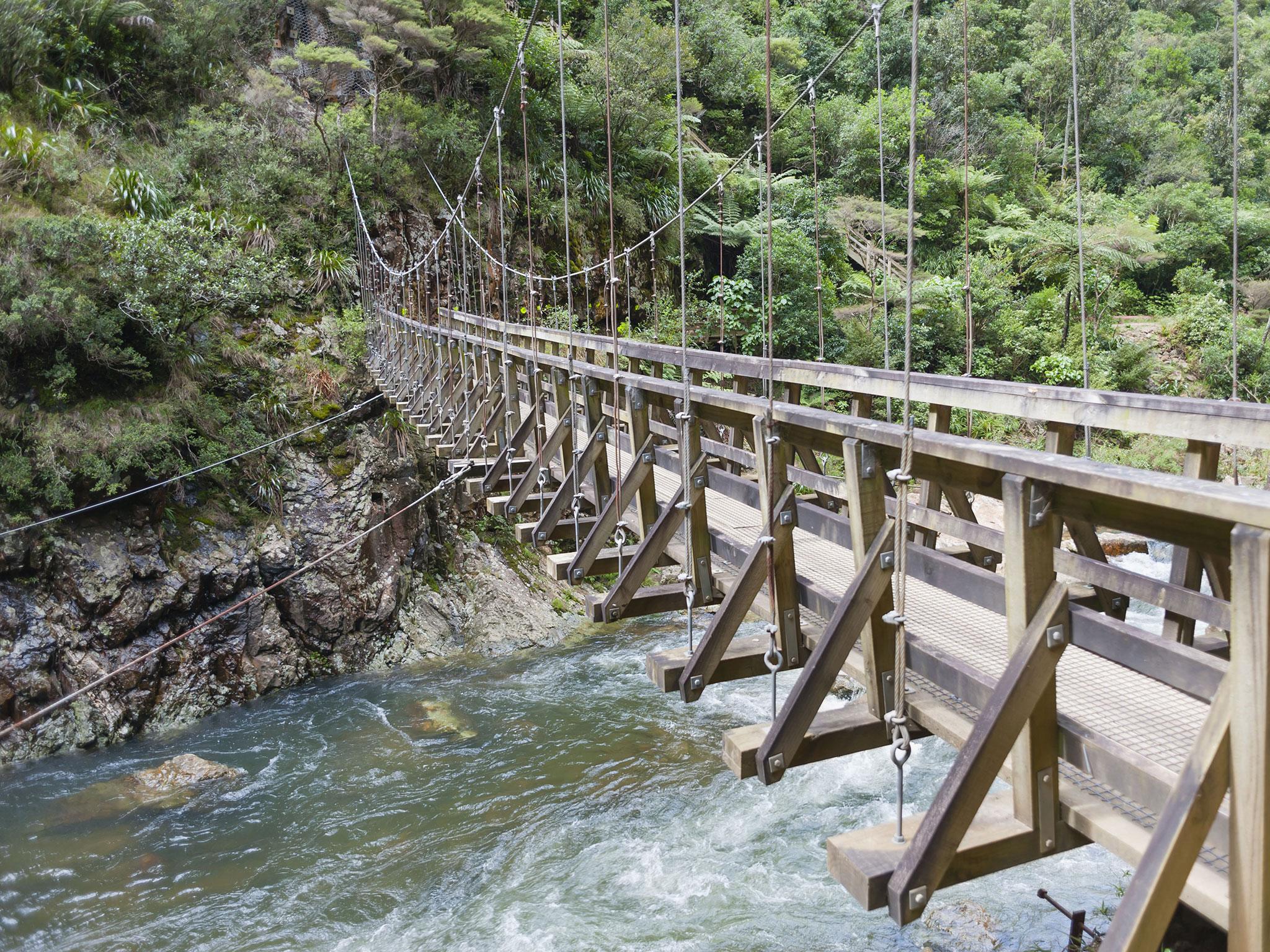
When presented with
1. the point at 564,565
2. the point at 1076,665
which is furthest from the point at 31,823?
the point at 1076,665

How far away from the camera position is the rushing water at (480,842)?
4465mm

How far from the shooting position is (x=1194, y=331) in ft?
41.1

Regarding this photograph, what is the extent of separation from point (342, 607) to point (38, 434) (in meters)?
2.69

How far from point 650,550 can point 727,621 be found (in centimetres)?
58

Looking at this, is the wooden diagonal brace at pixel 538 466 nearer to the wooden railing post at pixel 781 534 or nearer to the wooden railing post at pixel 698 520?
the wooden railing post at pixel 698 520

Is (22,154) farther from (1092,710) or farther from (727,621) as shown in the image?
(1092,710)

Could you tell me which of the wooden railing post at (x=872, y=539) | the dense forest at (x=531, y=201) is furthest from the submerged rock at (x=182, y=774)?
the wooden railing post at (x=872, y=539)

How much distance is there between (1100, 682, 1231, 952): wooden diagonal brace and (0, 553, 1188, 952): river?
136 inches

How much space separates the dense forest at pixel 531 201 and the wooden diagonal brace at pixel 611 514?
5338 mm

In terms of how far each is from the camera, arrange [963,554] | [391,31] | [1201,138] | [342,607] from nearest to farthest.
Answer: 1. [963,554]
2. [342,607]
3. [391,31]
4. [1201,138]

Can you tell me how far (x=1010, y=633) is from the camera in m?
1.51

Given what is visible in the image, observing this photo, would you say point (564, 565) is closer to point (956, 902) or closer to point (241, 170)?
point (956, 902)

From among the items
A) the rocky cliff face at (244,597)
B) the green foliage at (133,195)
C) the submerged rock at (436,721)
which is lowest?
the submerged rock at (436,721)

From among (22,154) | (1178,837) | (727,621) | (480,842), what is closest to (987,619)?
A: (727,621)
